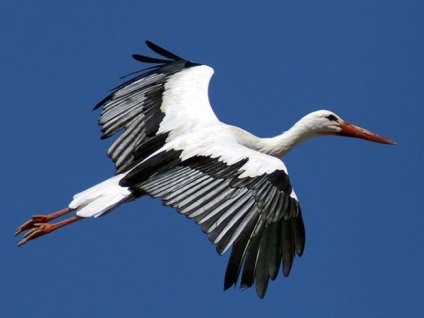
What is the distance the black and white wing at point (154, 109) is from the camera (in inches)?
621

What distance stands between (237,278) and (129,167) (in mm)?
2902

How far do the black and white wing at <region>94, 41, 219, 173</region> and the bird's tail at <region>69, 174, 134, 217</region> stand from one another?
654 millimetres

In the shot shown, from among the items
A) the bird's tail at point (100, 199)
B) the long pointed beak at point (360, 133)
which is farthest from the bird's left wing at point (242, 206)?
the long pointed beak at point (360, 133)

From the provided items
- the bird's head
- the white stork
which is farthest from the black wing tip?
the bird's head

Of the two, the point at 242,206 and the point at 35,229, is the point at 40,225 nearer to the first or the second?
the point at 35,229

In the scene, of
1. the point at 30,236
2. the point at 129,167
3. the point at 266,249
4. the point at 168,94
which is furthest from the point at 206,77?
the point at 266,249

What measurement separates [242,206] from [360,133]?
4.00 meters

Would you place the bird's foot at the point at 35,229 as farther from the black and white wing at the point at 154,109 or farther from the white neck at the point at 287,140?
the white neck at the point at 287,140

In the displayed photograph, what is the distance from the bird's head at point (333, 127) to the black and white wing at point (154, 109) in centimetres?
124

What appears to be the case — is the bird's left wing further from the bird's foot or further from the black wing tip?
the black wing tip

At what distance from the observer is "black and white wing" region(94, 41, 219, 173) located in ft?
51.7

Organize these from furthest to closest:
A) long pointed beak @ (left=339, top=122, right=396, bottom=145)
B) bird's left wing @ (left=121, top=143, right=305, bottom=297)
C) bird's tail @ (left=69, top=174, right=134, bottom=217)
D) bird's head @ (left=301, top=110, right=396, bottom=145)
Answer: long pointed beak @ (left=339, top=122, right=396, bottom=145) → bird's head @ (left=301, top=110, right=396, bottom=145) → bird's tail @ (left=69, top=174, right=134, bottom=217) → bird's left wing @ (left=121, top=143, right=305, bottom=297)

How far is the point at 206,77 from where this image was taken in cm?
1688

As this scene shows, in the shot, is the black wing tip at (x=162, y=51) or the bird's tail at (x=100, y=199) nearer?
the bird's tail at (x=100, y=199)
